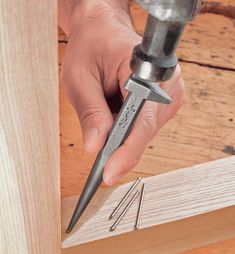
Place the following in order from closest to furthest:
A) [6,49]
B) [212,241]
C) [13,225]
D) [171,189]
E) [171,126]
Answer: [6,49] → [13,225] → [171,189] → [212,241] → [171,126]

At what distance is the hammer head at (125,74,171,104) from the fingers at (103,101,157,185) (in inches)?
5.5

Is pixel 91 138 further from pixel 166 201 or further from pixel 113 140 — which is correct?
pixel 166 201

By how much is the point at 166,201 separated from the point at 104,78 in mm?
199

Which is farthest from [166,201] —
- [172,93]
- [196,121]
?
[196,121]

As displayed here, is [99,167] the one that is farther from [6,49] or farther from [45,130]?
[6,49]

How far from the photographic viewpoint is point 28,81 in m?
0.40

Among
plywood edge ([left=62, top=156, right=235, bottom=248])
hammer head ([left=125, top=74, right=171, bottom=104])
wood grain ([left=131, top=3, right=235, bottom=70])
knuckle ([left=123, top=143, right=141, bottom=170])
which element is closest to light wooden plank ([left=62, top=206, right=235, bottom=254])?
plywood edge ([left=62, top=156, right=235, bottom=248])

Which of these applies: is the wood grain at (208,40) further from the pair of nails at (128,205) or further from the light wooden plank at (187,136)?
the pair of nails at (128,205)

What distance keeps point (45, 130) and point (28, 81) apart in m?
0.06

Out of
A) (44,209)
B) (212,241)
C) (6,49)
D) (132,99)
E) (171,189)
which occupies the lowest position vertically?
(212,241)

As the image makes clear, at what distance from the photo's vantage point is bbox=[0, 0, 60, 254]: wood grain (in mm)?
365

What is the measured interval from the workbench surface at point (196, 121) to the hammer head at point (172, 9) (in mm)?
589

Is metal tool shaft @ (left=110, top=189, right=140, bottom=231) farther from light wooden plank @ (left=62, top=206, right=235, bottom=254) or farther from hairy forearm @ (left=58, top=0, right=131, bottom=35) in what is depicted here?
hairy forearm @ (left=58, top=0, right=131, bottom=35)

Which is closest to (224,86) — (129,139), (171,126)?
(171,126)
